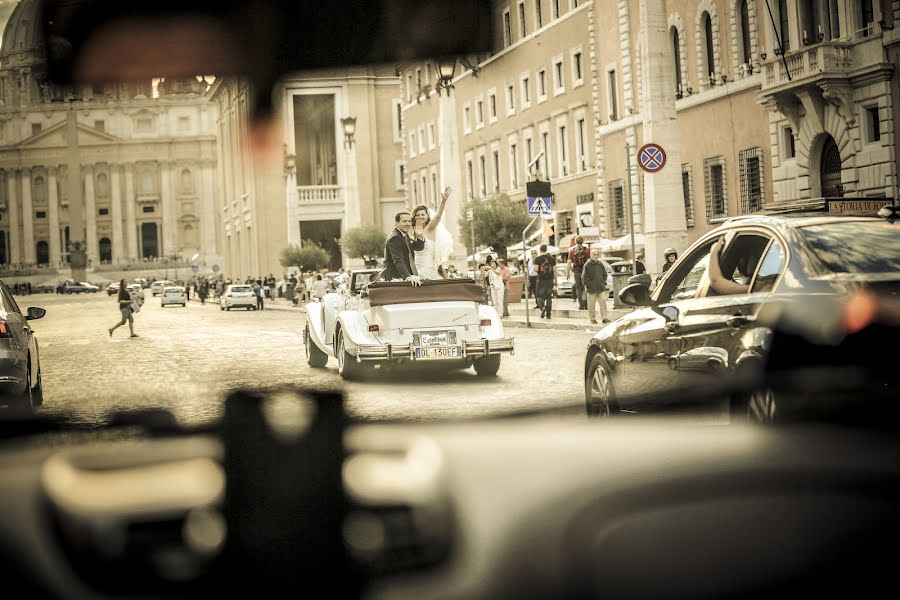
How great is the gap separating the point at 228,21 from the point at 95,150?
0.85 m

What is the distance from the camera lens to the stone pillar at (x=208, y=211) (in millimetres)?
3160

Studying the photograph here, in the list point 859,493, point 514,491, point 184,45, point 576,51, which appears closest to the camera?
point 184,45

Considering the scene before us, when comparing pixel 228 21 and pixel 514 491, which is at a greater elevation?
pixel 228 21

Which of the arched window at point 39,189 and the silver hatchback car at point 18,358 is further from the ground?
the arched window at point 39,189

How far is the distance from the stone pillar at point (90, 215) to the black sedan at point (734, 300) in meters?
1.38

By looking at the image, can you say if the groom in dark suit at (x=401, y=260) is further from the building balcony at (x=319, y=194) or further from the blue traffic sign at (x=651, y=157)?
the blue traffic sign at (x=651, y=157)

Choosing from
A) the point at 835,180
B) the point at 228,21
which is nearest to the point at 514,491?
the point at 228,21

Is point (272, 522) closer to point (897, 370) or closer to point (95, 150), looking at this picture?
point (95, 150)

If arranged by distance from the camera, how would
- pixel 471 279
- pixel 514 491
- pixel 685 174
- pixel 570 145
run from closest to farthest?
pixel 514 491, pixel 471 279, pixel 685 174, pixel 570 145

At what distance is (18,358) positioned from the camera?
345cm

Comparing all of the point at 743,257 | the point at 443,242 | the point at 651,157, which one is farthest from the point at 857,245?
the point at 651,157

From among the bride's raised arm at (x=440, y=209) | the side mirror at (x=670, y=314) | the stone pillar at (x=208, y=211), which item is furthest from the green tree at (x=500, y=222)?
the stone pillar at (x=208, y=211)

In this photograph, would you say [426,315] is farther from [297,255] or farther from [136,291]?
[297,255]

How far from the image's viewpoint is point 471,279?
407 inches
